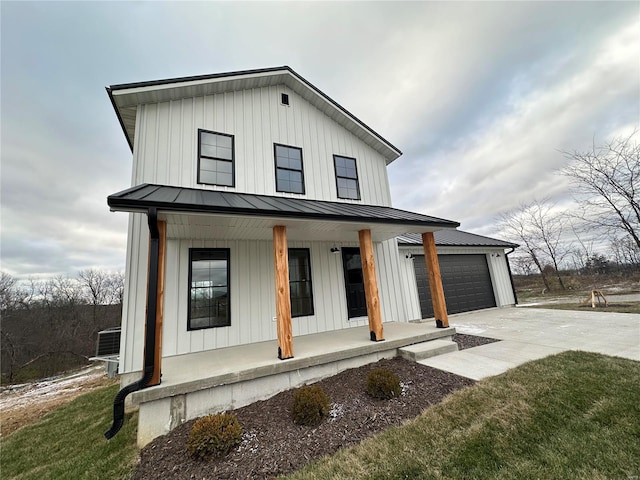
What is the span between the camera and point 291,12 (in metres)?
8.63

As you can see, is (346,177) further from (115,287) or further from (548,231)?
(115,287)

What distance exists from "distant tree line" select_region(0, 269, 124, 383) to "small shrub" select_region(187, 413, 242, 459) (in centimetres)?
1460

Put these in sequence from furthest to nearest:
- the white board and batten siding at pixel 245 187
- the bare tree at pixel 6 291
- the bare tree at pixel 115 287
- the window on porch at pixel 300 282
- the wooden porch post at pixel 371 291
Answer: the bare tree at pixel 115 287 → the bare tree at pixel 6 291 → the window on porch at pixel 300 282 → the wooden porch post at pixel 371 291 → the white board and batten siding at pixel 245 187

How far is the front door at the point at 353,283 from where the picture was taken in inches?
288

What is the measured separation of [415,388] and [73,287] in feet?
109

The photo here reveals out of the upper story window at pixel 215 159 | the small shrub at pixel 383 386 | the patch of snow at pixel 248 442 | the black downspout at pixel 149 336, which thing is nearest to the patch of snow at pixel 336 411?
the small shrub at pixel 383 386

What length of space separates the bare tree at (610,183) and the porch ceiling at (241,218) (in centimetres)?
1238

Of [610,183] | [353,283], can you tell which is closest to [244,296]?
[353,283]

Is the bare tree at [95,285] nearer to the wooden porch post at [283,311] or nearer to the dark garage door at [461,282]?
the wooden porch post at [283,311]

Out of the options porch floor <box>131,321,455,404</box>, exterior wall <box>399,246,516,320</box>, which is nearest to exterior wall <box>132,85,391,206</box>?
exterior wall <box>399,246,516,320</box>

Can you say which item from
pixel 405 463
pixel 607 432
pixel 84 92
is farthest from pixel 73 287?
pixel 607 432

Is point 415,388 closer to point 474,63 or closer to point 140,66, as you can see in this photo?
point 474,63

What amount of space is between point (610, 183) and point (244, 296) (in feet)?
59.5

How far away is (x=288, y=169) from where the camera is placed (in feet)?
22.9
